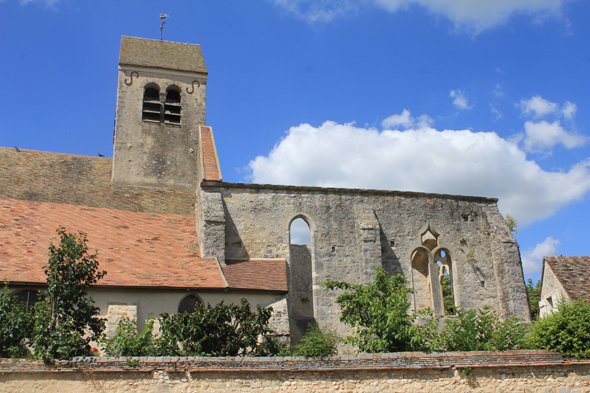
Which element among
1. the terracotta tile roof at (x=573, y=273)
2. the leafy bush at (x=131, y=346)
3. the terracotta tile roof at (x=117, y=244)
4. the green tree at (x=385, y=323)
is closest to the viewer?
the leafy bush at (x=131, y=346)

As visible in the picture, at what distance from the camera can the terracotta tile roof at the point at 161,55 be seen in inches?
954

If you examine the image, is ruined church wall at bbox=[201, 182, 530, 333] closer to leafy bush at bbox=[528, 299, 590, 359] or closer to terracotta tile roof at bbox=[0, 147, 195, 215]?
terracotta tile roof at bbox=[0, 147, 195, 215]

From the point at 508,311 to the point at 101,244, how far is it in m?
14.2

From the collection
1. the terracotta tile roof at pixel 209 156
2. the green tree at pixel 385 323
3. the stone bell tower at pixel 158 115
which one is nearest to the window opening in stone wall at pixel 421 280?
the green tree at pixel 385 323

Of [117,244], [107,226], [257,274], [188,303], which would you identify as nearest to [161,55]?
[107,226]

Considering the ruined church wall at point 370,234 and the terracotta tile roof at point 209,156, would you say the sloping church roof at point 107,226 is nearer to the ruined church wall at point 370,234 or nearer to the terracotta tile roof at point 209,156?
the ruined church wall at point 370,234

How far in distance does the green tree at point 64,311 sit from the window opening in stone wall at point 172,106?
12969 mm

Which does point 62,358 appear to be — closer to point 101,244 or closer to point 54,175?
point 101,244

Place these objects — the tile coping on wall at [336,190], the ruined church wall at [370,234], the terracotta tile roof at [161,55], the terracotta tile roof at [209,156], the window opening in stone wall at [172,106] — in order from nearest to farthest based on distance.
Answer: the ruined church wall at [370,234] < the tile coping on wall at [336,190] < the terracotta tile roof at [209,156] < the window opening in stone wall at [172,106] < the terracotta tile roof at [161,55]

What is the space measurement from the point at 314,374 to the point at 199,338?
253 centimetres

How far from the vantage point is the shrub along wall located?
10.1m

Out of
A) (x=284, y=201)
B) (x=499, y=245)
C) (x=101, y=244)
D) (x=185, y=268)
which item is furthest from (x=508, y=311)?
(x=101, y=244)

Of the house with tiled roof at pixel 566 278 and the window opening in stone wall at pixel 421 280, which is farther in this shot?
the window opening in stone wall at pixel 421 280

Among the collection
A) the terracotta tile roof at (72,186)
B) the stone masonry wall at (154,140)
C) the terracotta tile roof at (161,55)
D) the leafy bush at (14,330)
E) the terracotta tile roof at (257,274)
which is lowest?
the leafy bush at (14,330)
